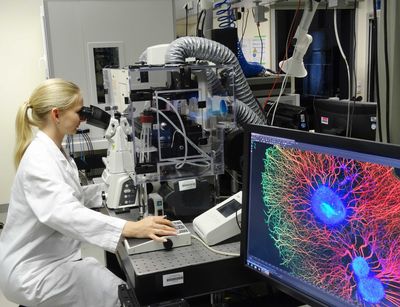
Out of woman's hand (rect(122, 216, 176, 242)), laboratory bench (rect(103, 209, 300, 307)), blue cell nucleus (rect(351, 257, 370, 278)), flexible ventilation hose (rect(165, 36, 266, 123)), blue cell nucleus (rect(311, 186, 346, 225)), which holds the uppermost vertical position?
Answer: flexible ventilation hose (rect(165, 36, 266, 123))

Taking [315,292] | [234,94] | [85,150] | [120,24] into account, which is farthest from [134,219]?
[120,24]

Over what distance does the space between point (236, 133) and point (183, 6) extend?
74.1 inches

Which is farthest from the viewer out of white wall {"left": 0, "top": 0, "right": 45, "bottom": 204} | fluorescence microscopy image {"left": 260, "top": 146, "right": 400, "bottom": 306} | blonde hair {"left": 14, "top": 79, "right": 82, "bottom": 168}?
white wall {"left": 0, "top": 0, "right": 45, "bottom": 204}

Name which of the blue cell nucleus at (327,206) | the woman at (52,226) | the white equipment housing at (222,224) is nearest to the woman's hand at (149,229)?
the woman at (52,226)

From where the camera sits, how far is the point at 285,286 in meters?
1.12

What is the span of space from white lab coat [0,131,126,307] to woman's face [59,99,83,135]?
77mm

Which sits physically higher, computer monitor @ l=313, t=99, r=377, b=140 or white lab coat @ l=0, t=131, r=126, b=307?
computer monitor @ l=313, t=99, r=377, b=140

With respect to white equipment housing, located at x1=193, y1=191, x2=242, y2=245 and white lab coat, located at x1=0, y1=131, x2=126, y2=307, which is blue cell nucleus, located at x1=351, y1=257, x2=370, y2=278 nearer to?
white equipment housing, located at x1=193, y1=191, x2=242, y2=245

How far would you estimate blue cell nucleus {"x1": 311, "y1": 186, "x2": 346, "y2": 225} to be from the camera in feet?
3.15

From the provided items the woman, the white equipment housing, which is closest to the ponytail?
the woman

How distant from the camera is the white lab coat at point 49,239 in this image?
147 centimetres

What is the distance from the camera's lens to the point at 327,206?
989 mm

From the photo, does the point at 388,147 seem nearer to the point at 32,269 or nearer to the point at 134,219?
the point at 134,219

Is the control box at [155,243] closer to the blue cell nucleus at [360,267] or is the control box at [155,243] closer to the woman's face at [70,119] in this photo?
the woman's face at [70,119]
